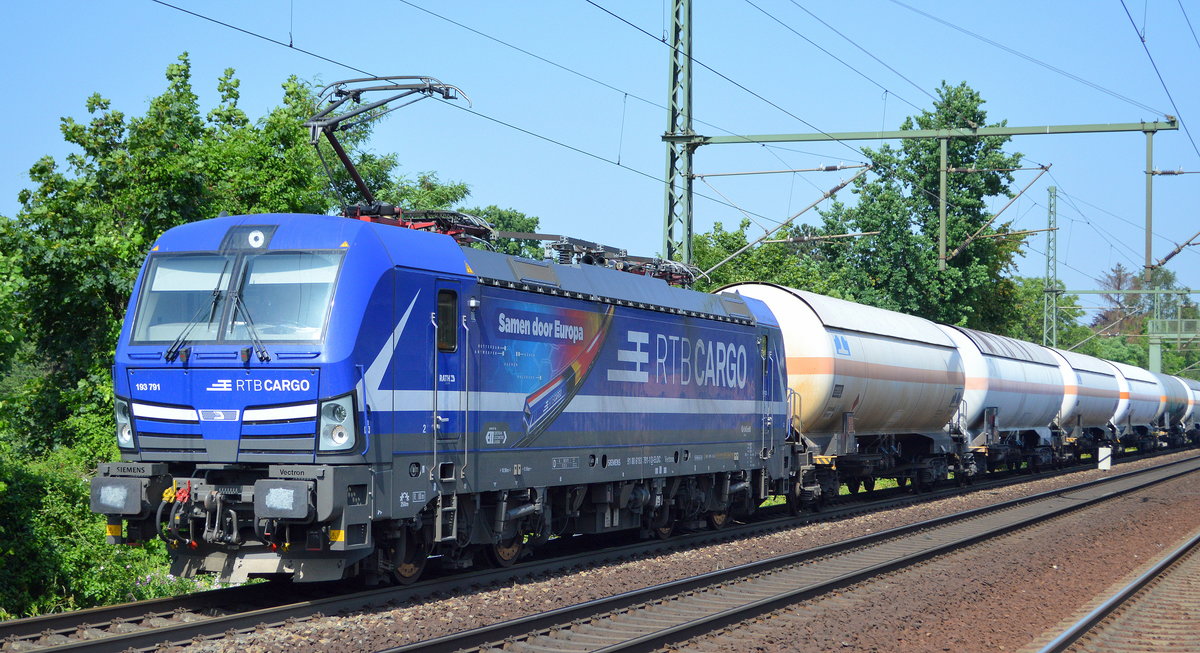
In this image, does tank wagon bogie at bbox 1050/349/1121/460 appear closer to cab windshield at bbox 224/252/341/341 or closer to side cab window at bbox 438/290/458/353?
side cab window at bbox 438/290/458/353

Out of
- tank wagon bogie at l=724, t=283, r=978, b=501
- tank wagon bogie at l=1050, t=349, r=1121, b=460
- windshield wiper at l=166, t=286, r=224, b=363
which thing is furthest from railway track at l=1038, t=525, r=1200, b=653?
tank wagon bogie at l=1050, t=349, r=1121, b=460

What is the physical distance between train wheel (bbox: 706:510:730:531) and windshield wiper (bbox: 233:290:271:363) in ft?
32.6

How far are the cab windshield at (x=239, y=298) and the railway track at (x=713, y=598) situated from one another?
3305mm

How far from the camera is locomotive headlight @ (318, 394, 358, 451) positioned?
10383 mm

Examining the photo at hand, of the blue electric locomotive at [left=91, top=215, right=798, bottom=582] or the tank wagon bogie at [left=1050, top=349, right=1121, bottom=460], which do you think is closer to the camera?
the blue electric locomotive at [left=91, top=215, right=798, bottom=582]

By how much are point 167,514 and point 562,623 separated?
3.84m

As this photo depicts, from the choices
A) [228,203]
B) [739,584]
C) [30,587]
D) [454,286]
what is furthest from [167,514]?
[228,203]

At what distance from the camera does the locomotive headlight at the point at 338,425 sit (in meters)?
10.4

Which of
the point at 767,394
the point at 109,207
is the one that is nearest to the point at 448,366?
the point at 767,394

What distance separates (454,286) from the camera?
1202cm

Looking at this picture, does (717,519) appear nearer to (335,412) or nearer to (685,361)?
(685,361)

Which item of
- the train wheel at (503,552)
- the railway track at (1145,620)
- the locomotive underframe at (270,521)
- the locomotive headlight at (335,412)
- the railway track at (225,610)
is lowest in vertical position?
the railway track at (1145,620)

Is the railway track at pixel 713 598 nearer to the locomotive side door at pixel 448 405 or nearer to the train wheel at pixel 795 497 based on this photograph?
the locomotive side door at pixel 448 405

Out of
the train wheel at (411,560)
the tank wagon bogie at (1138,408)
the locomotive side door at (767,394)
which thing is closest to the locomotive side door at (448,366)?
the train wheel at (411,560)
